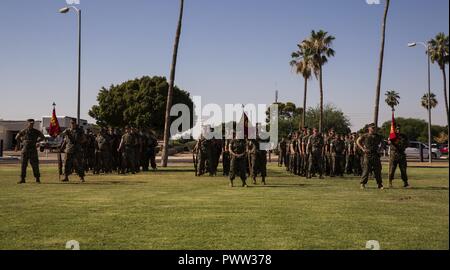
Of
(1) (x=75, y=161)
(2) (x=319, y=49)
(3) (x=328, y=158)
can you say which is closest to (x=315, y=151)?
(3) (x=328, y=158)

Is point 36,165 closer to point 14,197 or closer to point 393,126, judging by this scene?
point 14,197

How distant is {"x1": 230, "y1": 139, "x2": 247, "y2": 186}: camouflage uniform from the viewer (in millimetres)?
17562

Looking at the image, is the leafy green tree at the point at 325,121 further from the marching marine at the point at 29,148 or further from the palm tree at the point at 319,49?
the marching marine at the point at 29,148

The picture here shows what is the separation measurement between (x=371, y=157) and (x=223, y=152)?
8985 mm

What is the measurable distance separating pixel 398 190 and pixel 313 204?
5081mm

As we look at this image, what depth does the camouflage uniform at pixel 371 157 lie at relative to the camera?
55.9ft

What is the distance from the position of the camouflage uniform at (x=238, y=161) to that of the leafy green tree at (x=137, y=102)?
54.3m

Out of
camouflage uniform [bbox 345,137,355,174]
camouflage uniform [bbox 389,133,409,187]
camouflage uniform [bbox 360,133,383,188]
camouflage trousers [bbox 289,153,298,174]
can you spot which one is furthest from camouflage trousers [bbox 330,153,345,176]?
camouflage uniform [bbox 360,133,383,188]

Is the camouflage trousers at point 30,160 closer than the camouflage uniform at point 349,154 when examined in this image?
Yes

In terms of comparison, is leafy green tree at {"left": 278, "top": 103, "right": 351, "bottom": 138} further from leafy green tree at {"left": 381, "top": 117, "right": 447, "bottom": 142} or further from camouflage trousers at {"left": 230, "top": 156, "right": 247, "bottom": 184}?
camouflage trousers at {"left": 230, "top": 156, "right": 247, "bottom": 184}

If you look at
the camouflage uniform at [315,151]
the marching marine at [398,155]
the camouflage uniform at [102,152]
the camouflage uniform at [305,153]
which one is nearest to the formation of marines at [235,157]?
the camouflage uniform at [315,151]

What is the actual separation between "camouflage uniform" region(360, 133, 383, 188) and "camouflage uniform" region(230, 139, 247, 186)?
3.76 metres
